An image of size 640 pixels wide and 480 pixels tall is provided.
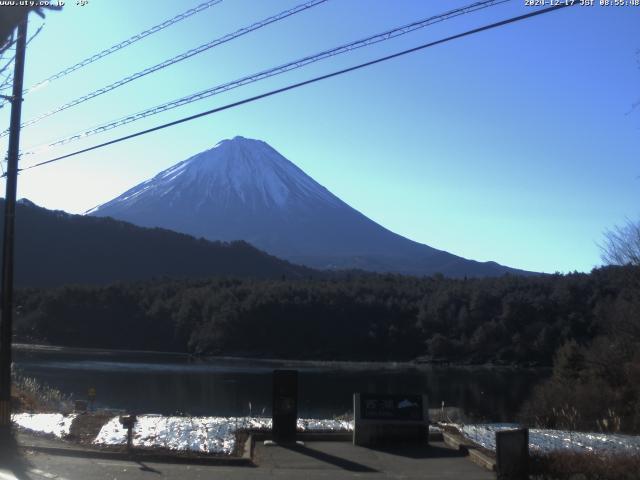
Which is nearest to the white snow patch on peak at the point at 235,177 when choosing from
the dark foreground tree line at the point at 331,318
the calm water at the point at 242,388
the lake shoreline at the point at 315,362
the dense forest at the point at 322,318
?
the dark foreground tree line at the point at 331,318

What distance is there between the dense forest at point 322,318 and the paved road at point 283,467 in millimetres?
55168

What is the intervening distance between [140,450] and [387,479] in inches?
150

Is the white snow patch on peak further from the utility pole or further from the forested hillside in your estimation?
the utility pole

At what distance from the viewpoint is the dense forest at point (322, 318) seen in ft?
226

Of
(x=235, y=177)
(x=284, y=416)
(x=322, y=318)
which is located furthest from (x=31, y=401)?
(x=235, y=177)

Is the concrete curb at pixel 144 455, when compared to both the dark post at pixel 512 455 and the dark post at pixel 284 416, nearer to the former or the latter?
the dark post at pixel 284 416

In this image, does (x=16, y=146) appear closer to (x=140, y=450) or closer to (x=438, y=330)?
(x=140, y=450)

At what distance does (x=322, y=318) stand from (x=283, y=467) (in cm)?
7148

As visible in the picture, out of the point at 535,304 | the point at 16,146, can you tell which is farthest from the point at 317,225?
the point at 16,146

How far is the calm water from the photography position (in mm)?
30359

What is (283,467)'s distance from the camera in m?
11.2

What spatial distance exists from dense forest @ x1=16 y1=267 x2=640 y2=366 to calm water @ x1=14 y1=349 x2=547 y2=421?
12.6 metres

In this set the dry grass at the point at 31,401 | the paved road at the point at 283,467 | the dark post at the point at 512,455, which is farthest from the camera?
the dry grass at the point at 31,401

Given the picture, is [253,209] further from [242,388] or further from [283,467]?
[283,467]
